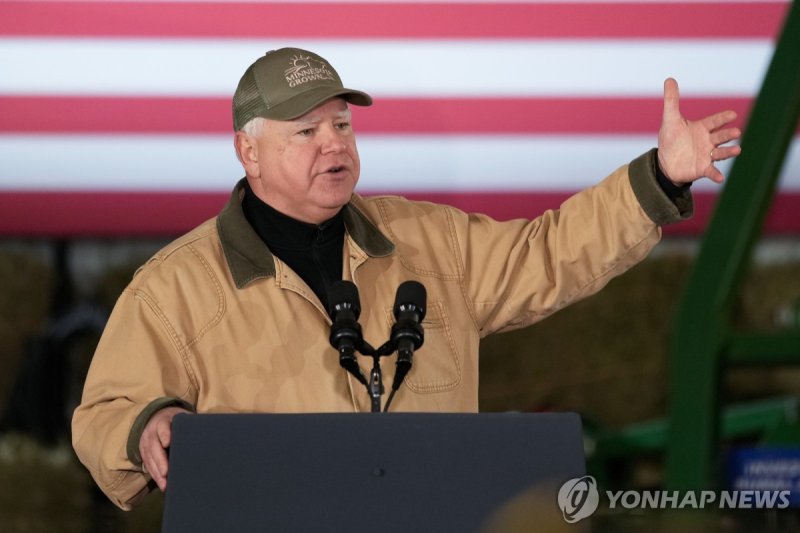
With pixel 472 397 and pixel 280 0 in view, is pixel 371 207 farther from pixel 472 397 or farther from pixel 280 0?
pixel 280 0

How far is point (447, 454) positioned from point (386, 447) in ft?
0.23

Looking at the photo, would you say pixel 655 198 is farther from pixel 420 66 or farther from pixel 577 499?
pixel 420 66

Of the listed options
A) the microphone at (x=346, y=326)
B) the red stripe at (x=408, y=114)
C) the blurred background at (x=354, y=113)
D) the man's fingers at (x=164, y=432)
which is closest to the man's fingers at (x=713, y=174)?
the microphone at (x=346, y=326)

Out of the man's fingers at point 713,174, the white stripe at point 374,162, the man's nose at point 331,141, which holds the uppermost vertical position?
the white stripe at point 374,162

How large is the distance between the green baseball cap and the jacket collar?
155 millimetres

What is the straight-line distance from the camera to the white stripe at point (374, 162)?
3812mm

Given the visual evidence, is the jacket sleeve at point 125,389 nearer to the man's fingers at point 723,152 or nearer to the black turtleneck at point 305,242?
the black turtleneck at point 305,242

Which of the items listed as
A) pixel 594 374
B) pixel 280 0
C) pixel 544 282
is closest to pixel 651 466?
pixel 594 374

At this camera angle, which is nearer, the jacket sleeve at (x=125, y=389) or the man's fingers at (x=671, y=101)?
the jacket sleeve at (x=125, y=389)

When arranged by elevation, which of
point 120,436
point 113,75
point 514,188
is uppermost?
point 113,75

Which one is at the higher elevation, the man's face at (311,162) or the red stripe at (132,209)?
the red stripe at (132,209)

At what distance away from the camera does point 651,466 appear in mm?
4125

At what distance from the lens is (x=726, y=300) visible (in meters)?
3.05

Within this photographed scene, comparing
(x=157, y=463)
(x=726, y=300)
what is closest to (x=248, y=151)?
→ (x=157, y=463)
